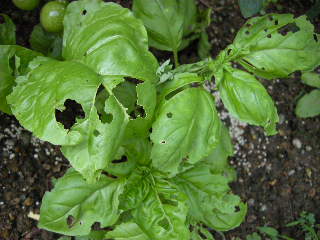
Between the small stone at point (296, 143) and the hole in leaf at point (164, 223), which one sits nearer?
the hole in leaf at point (164, 223)

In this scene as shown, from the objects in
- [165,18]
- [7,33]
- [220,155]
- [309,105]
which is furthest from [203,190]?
[7,33]

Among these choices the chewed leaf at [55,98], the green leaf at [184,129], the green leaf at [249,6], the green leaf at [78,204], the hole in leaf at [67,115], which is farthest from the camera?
the hole in leaf at [67,115]

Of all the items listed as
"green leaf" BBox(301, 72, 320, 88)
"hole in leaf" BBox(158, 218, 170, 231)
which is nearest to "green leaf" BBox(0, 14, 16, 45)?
"hole in leaf" BBox(158, 218, 170, 231)

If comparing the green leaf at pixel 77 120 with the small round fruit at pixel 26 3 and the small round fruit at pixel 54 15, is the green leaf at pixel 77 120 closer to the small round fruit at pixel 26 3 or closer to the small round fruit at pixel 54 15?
the small round fruit at pixel 54 15

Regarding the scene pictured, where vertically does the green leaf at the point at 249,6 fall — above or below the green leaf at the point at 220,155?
above

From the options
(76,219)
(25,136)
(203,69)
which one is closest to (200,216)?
(76,219)

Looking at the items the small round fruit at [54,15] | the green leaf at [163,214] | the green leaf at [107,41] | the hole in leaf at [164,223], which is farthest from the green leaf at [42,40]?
the hole in leaf at [164,223]

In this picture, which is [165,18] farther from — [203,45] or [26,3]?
[26,3]
